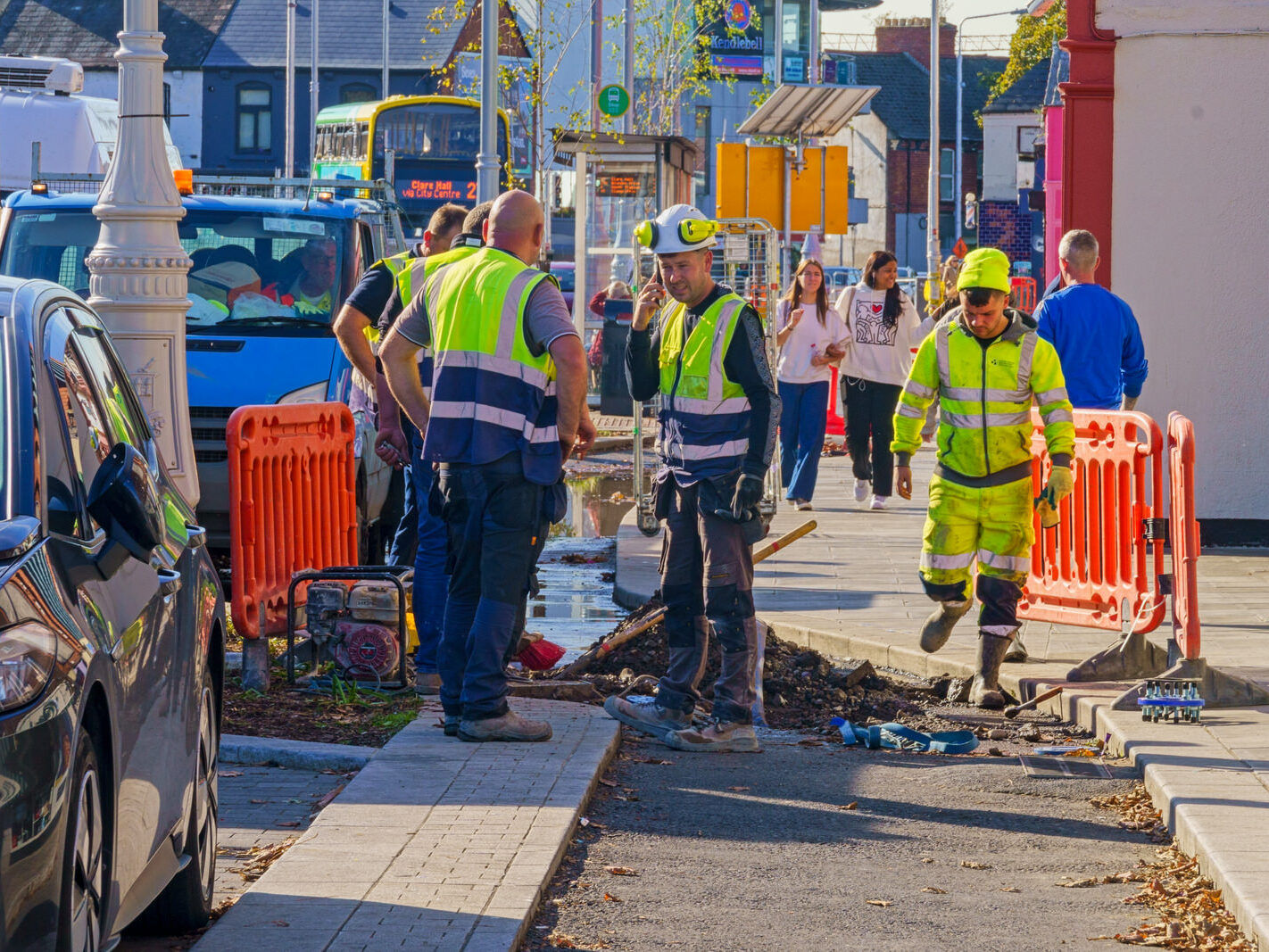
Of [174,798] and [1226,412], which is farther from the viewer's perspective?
[1226,412]

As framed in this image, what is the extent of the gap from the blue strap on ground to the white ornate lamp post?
2926 millimetres

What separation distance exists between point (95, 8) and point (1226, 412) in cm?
6121

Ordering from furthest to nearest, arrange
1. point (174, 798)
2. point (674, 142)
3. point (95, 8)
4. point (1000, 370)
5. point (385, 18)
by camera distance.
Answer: point (95, 8) < point (385, 18) < point (674, 142) < point (1000, 370) < point (174, 798)

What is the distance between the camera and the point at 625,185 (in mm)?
20672

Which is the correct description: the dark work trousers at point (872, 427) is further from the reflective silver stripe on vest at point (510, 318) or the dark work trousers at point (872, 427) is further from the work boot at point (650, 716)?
the reflective silver stripe on vest at point (510, 318)

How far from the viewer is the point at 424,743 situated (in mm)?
7230

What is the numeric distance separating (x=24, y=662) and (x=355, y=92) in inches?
2607

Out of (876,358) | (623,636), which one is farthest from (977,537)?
(876,358)

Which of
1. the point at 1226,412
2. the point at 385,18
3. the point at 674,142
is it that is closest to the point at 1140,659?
the point at 1226,412

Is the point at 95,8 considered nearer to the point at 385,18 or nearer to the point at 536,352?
the point at 385,18

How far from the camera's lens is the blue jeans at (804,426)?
15305 millimetres

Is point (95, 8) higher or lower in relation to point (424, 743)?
higher

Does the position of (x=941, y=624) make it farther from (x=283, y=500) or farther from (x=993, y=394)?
(x=283, y=500)

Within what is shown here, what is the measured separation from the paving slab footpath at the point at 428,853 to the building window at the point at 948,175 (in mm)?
75373
